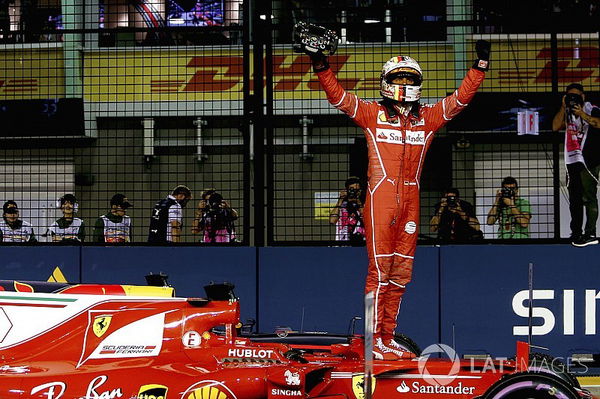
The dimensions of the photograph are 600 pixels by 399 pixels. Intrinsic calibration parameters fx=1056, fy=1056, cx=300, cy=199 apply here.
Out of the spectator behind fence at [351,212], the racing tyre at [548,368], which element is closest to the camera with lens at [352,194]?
the spectator behind fence at [351,212]

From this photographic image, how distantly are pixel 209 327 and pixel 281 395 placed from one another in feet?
3.07

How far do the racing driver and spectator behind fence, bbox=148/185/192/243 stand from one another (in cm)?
278

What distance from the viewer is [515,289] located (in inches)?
394

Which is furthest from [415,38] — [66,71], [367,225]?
[367,225]

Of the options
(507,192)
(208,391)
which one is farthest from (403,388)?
(507,192)

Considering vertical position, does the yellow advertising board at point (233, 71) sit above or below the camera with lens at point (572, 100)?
above

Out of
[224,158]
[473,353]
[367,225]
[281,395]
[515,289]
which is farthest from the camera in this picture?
[224,158]

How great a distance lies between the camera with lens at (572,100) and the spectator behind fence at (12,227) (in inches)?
213

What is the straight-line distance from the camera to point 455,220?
10.3 meters

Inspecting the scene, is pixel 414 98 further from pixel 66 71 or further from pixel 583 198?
pixel 66 71

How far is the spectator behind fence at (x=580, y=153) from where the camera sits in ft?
33.2

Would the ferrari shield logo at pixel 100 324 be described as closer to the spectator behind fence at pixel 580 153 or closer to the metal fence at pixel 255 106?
the metal fence at pixel 255 106

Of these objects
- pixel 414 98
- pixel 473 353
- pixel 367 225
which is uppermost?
pixel 414 98

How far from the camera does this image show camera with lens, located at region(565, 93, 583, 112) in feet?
33.2
